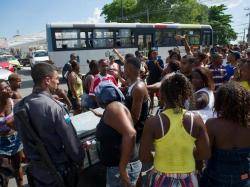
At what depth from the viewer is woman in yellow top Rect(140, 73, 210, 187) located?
2.35 m

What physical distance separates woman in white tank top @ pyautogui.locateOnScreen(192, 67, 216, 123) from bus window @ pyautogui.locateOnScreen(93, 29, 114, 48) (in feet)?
46.0

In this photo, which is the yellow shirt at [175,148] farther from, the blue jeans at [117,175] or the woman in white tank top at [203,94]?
the woman in white tank top at [203,94]

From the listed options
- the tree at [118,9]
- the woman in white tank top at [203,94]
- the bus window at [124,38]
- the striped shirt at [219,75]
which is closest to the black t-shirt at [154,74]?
the striped shirt at [219,75]

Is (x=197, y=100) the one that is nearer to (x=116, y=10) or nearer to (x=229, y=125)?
(x=229, y=125)

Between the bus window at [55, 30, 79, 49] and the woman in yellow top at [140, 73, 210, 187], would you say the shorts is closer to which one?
the woman in yellow top at [140, 73, 210, 187]

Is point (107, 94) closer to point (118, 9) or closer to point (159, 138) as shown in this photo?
point (159, 138)

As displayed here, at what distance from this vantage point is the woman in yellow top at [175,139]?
7.72 ft

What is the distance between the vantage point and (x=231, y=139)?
7.88 ft

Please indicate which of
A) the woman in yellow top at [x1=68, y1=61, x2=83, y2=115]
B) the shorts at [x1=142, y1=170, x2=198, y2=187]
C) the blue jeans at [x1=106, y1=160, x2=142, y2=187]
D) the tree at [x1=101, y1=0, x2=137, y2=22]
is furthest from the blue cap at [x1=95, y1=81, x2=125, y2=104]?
the tree at [x1=101, y1=0, x2=137, y2=22]

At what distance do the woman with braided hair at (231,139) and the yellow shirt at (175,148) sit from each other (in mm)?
200

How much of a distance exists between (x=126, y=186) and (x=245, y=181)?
100 centimetres

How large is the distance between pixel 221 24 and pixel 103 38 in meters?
40.8

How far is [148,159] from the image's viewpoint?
2535mm

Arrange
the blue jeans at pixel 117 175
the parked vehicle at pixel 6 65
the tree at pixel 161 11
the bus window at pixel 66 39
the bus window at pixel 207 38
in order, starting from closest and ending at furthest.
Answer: the blue jeans at pixel 117 175 < the bus window at pixel 66 39 < the parked vehicle at pixel 6 65 < the bus window at pixel 207 38 < the tree at pixel 161 11
